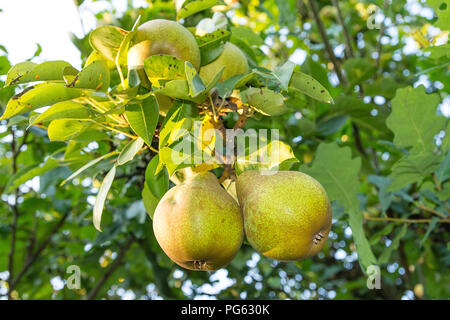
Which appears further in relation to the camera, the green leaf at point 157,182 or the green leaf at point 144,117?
the green leaf at point 157,182

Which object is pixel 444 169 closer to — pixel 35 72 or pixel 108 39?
pixel 108 39

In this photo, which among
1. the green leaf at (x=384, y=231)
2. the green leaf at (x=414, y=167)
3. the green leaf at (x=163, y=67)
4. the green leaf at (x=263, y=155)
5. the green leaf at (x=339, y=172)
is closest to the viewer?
the green leaf at (x=163, y=67)

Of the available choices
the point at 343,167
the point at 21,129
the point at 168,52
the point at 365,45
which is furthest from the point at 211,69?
the point at 365,45

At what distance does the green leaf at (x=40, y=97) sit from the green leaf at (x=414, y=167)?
1.29 metres

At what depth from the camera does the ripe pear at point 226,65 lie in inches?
53.1

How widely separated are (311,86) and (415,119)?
33.2 inches

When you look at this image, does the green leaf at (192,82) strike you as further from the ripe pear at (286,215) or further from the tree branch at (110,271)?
the tree branch at (110,271)

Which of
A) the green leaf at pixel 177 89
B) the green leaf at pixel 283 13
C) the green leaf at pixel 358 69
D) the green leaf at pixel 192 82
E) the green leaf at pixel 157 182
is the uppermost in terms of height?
the green leaf at pixel 192 82

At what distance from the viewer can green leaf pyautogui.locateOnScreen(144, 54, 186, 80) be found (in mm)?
1149

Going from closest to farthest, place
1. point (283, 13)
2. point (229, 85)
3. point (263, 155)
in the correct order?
point (229, 85), point (263, 155), point (283, 13)

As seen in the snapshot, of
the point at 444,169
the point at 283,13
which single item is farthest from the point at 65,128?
the point at 283,13

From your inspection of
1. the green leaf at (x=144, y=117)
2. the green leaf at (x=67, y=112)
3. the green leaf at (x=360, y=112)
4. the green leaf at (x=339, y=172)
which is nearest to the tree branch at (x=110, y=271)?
the green leaf at (x=339, y=172)

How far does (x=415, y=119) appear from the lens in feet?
6.00
